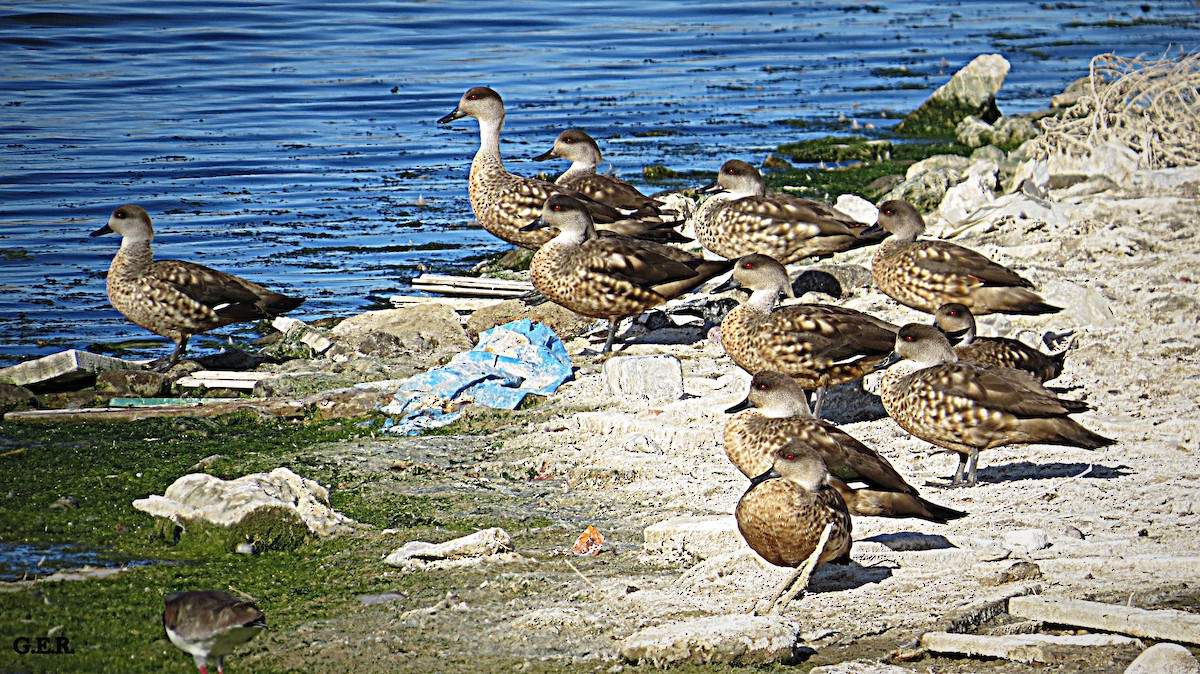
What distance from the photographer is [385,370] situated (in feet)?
31.6

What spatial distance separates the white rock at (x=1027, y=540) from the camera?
6355 millimetres

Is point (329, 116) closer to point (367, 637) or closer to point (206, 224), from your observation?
point (206, 224)

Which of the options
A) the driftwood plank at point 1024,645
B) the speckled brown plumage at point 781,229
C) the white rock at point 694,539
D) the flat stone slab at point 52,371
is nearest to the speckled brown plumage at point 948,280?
the speckled brown plumage at point 781,229

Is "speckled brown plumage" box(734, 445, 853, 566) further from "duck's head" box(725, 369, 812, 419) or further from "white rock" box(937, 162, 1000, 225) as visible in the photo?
"white rock" box(937, 162, 1000, 225)

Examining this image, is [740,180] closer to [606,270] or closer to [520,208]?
[520,208]

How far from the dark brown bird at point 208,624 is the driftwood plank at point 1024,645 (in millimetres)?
2564

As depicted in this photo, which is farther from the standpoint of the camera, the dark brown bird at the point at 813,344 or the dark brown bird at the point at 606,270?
the dark brown bird at the point at 606,270

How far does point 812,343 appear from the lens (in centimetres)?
834

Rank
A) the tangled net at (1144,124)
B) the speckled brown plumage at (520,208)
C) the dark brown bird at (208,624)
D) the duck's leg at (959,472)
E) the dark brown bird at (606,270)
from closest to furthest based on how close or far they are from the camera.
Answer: the dark brown bird at (208,624)
the duck's leg at (959,472)
the dark brown bird at (606,270)
the speckled brown plumage at (520,208)
the tangled net at (1144,124)

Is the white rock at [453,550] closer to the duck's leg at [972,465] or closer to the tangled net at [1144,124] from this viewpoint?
the duck's leg at [972,465]

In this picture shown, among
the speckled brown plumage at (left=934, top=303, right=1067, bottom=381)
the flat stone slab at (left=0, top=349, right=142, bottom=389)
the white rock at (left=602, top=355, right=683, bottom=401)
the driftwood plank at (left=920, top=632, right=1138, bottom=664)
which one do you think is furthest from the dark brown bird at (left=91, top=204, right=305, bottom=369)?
the driftwood plank at (left=920, top=632, right=1138, bottom=664)

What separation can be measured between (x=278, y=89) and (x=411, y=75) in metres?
2.39

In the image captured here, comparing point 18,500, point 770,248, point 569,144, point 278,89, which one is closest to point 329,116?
point 278,89

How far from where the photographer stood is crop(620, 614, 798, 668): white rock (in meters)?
5.28
